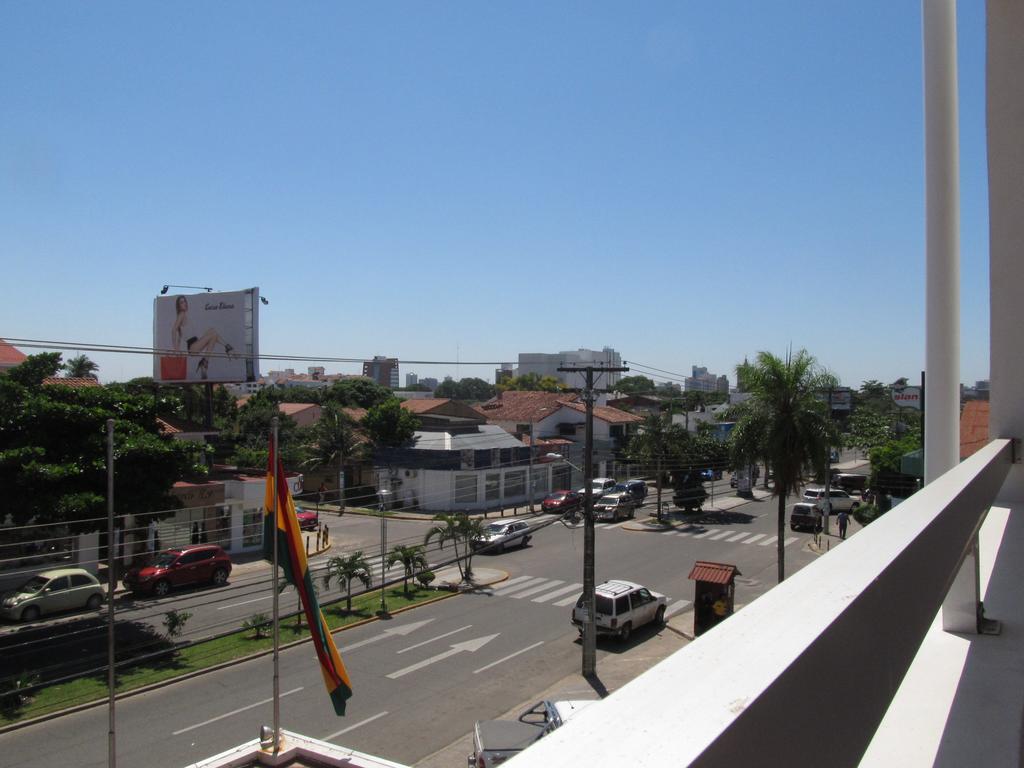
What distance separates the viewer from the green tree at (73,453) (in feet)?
47.7

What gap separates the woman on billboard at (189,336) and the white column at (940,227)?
30395 mm

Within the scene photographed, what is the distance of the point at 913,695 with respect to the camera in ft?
7.42

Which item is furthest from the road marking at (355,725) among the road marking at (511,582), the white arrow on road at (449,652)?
the road marking at (511,582)

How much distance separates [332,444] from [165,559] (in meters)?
13.6

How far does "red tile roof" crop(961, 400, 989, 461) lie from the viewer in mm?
5680

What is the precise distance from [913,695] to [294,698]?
13167 mm

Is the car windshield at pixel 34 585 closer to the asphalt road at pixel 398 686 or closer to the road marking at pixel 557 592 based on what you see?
the asphalt road at pixel 398 686

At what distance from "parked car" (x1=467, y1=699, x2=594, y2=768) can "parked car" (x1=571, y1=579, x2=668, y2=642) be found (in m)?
5.53

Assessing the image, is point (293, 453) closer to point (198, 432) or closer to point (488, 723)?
point (198, 432)

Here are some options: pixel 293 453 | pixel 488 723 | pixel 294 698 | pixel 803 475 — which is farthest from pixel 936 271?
pixel 293 453

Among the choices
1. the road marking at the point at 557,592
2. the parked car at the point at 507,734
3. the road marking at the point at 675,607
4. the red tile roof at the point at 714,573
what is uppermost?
the red tile roof at the point at 714,573

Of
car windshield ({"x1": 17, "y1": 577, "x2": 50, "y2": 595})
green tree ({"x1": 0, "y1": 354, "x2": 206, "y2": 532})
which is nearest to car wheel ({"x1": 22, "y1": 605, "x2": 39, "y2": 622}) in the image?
car windshield ({"x1": 17, "y1": 577, "x2": 50, "y2": 595})

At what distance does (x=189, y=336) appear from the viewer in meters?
31.5

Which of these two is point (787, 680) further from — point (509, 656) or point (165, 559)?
point (165, 559)
